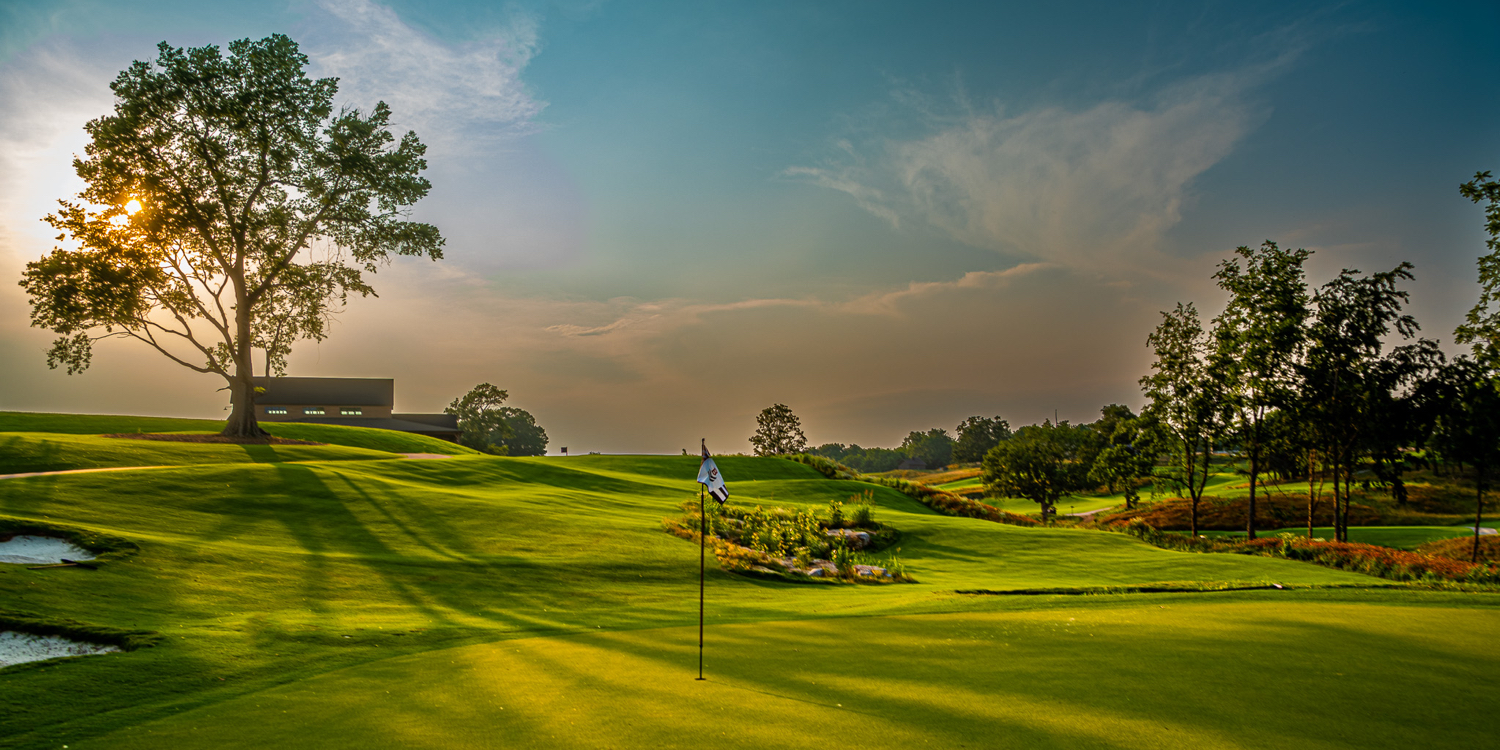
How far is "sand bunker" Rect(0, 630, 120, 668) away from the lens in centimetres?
922

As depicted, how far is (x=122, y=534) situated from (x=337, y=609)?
22.5 feet

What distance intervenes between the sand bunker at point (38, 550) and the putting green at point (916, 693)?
9271 millimetres

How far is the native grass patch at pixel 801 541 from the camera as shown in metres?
23.0

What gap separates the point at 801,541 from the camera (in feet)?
87.7

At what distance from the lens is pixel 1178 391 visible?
39625mm

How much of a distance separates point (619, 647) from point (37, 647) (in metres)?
7.46

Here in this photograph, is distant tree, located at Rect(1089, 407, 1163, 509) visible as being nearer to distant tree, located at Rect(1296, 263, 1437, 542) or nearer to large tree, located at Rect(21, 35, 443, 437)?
distant tree, located at Rect(1296, 263, 1437, 542)

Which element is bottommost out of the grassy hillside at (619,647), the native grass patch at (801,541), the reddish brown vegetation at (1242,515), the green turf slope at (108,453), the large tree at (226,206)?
the reddish brown vegetation at (1242,515)

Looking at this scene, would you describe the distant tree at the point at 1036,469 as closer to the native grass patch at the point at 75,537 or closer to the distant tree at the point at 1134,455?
the distant tree at the point at 1134,455

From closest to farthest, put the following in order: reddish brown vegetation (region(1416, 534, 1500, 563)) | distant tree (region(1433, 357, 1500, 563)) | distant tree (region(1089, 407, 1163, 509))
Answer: reddish brown vegetation (region(1416, 534, 1500, 563)) < distant tree (region(1433, 357, 1500, 563)) < distant tree (region(1089, 407, 1163, 509))

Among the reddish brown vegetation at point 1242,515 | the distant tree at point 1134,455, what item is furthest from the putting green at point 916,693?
the reddish brown vegetation at point 1242,515

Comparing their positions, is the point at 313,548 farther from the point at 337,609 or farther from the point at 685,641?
the point at 685,641

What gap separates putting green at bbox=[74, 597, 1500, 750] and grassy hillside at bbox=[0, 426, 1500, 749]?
0.15 feet

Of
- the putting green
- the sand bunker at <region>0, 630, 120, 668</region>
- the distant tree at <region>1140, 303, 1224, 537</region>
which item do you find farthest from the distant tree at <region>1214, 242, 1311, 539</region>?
the sand bunker at <region>0, 630, 120, 668</region>
